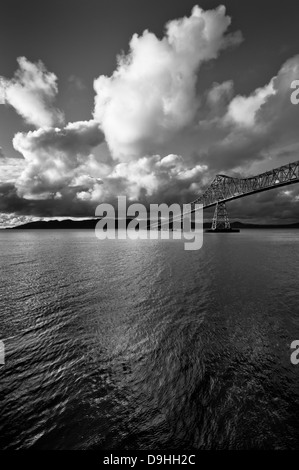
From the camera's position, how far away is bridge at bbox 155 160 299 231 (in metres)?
84.9

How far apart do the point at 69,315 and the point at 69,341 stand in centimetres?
288

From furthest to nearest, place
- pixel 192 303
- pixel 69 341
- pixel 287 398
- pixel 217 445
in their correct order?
pixel 192 303
pixel 69 341
pixel 287 398
pixel 217 445

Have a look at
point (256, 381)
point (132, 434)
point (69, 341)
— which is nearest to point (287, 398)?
point (256, 381)

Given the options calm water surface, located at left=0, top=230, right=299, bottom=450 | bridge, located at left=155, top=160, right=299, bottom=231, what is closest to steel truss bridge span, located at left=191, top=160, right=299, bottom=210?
bridge, located at left=155, top=160, right=299, bottom=231

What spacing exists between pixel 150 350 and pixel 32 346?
16.4 feet

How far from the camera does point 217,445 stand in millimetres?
4430

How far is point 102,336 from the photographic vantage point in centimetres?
934

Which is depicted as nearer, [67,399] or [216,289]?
[67,399]

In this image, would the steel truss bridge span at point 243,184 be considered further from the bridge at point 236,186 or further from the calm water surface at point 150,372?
the calm water surface at point 150,372

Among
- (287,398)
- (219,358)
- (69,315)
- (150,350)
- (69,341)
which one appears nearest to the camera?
(287,398)

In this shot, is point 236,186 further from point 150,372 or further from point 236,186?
point 150,372

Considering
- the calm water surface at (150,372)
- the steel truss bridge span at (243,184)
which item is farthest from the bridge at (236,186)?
the calm water surface at (150,372)

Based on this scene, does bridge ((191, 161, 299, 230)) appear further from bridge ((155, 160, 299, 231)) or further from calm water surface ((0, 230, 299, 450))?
calm water surface ((0, 230, 299, 450))

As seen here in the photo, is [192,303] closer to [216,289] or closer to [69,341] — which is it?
[216,289]
